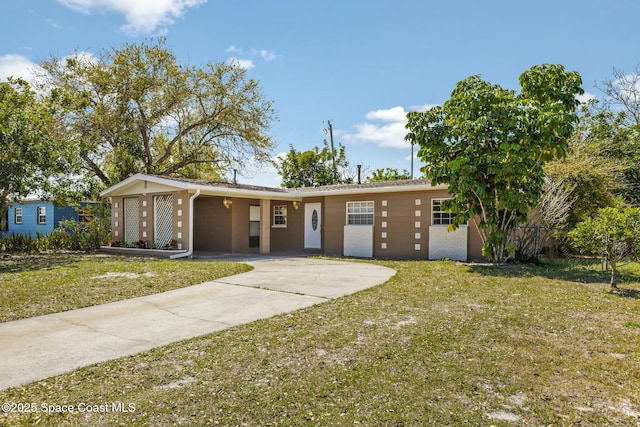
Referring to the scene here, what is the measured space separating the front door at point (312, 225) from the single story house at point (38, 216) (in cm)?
1279

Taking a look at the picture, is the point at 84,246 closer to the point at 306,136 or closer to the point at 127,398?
the point at 127,398

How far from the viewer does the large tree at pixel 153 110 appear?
19562 millimetres

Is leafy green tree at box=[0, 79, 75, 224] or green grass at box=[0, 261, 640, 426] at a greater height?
leafy green tree at box=[0, 79, 75, 224]

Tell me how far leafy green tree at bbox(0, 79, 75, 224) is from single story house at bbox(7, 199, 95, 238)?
7.49 metres

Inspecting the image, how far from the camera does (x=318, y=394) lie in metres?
3.25

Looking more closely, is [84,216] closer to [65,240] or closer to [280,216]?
[65,240]

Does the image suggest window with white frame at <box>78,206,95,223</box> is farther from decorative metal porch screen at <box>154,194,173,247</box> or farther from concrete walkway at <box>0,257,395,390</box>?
concrete walkway at <box>0,257,395,390</box>

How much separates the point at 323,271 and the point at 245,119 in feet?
45.6

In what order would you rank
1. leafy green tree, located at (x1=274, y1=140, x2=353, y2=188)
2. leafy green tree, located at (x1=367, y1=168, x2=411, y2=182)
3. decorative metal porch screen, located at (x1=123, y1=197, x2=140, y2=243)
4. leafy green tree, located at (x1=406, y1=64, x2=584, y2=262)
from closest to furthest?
leafy green tree, located at (x1=406, y1=64, x2=584, y2=262)
decorative metal porch screen, located at (x1=123, y1=197, x2=140, y2=243)
leafy green tree, located at (x1=274, y1=140, x2=353, y2=188)
leafy green tree, located at (x1=367, y1=168, x2=411, y2=182)

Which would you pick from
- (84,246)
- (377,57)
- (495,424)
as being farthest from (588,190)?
(84,246)

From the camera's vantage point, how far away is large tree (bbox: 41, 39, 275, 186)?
19.6 m

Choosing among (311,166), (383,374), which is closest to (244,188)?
(383,374)

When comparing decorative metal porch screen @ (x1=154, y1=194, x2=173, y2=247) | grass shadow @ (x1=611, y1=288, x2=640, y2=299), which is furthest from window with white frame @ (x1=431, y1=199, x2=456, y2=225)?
decorative metal porch screen @ (x1=154, y1=194, x2=173, y2=247)

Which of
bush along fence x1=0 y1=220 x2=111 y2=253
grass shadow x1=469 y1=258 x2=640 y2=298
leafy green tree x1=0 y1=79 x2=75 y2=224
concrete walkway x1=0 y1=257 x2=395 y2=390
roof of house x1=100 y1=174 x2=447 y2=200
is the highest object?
leafy green tree x1=0 y1=79 x2=75 y2=224
